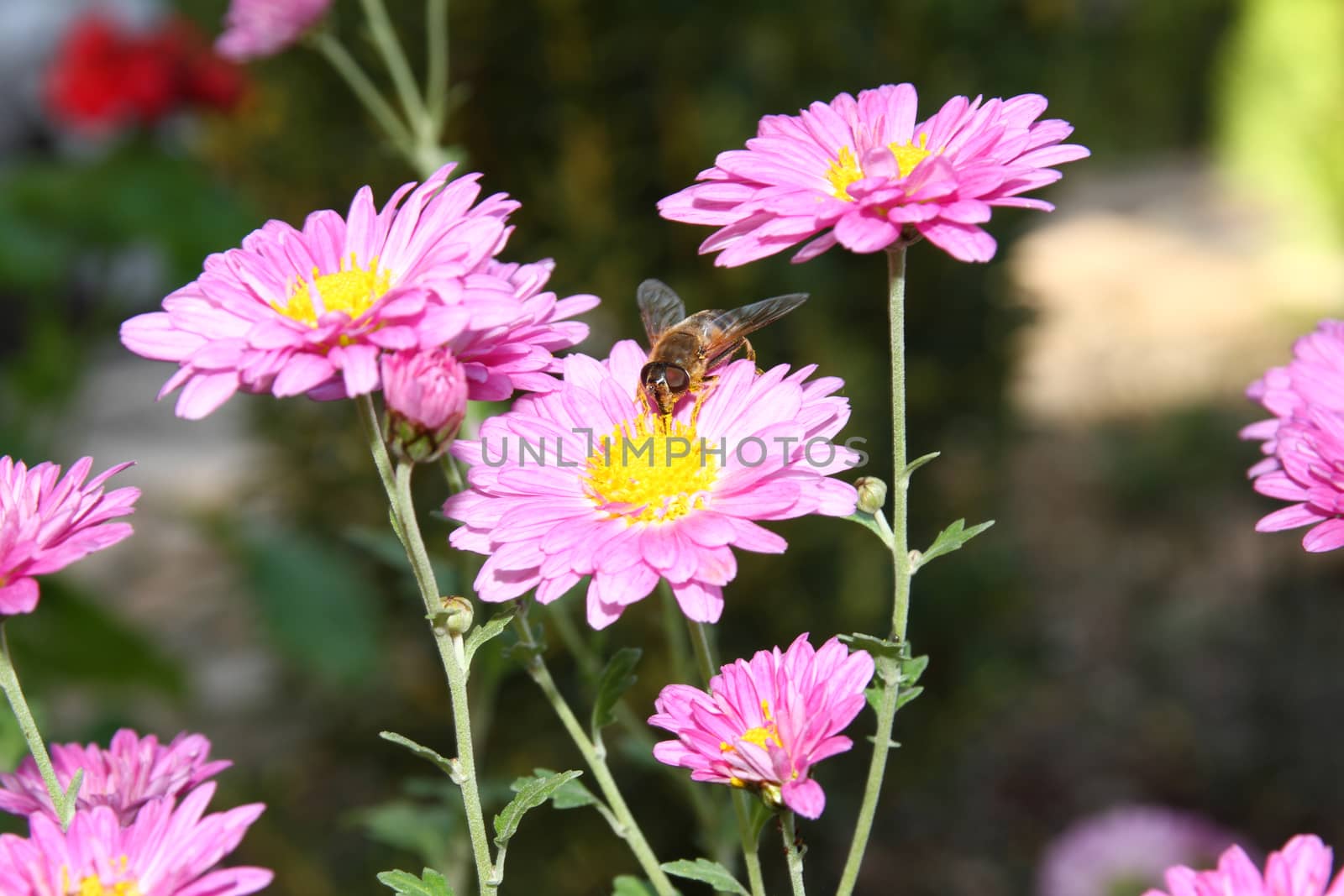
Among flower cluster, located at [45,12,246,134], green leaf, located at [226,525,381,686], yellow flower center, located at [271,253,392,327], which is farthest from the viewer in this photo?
flower cluster, located at [45,12,246,134]

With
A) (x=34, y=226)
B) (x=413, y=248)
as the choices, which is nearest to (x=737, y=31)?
(x=34, y=226)

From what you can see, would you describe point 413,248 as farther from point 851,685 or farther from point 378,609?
point 378,609

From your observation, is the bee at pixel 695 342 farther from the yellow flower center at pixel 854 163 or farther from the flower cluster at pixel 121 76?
the flower cluster at pixel 121 76

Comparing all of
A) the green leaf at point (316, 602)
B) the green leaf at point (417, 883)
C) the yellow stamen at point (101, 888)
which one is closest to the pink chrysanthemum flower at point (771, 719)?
the green leaf at point (417, 883)

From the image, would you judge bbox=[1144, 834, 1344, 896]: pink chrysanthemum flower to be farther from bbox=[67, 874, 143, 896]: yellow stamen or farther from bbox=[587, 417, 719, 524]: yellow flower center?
bbox=[67, 874, 143, 896]: yellow stamen

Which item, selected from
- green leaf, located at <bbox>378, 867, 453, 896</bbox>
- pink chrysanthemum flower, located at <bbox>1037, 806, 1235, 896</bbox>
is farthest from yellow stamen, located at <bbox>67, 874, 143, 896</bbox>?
pink chrysanthemum flower, located at <bbox>1037, 806, 1235, 896</bbox>

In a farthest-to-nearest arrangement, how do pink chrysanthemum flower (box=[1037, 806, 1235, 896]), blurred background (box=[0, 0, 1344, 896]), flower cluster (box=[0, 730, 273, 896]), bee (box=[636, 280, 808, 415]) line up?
blurred background (box=[0, 0, 1344, 896])
pink chrysanthemum flower (box=[1037, 806, 1235, 896])
bee (box=[636, 280, 808, 415])
flower cluster (box=[0, 730, 273, 896])

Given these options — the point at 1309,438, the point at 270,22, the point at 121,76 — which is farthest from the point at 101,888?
the point at 121,76
